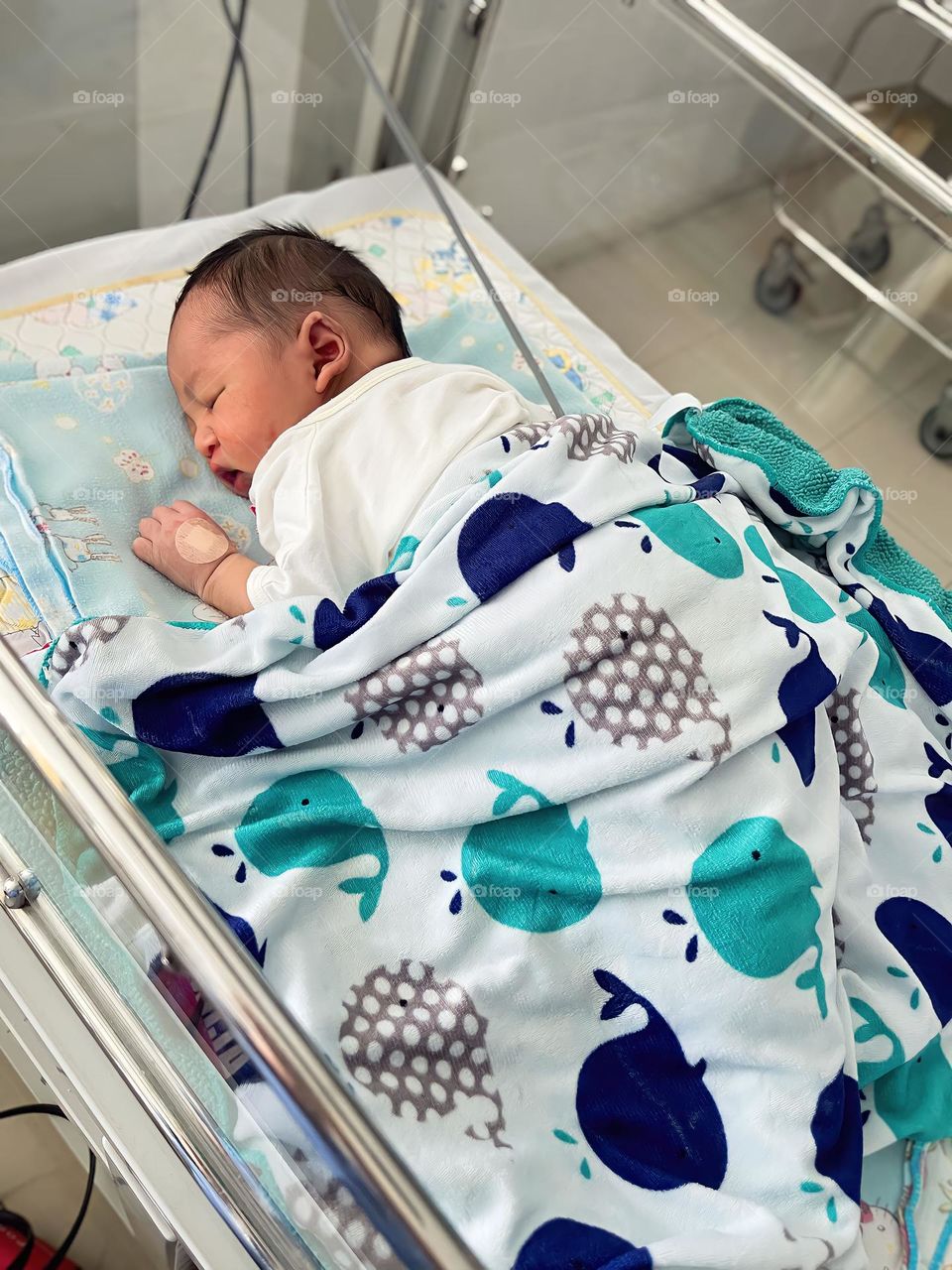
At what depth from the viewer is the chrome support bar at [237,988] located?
553mm

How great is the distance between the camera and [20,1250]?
1106 millimetres

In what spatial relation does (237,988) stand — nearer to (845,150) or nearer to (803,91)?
(803,91)

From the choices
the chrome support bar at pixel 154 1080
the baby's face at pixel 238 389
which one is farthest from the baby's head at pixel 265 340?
the chrome support bar at pixel 154 1080

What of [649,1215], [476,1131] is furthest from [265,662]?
[649,1215]

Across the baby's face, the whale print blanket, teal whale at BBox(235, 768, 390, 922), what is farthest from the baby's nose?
teal whale at BBox(235, 768, 390, 922)

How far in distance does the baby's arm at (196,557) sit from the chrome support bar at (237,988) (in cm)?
43

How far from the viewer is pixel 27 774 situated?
2.73 ft

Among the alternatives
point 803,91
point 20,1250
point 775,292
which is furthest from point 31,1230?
point 775,292

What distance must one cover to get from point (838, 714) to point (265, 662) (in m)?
0.54

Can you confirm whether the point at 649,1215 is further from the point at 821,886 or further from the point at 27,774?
the point at 27,774

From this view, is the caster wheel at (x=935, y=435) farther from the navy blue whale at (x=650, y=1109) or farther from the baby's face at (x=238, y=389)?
the navy blue whale at (x=650, y=1109)

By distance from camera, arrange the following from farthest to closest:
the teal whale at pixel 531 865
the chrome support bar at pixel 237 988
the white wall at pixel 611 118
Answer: the white wall at pixel 611 118 → the teal whale at pixel 531 865 → the chrome support bar at pixel 237 988

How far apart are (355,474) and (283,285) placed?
0.28m

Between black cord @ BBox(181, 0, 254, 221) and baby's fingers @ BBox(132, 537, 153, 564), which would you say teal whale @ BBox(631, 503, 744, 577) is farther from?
black cord @ BBox(181, 0, 254, 221)
